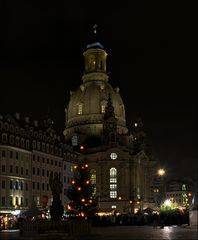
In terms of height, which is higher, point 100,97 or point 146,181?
point 100,97

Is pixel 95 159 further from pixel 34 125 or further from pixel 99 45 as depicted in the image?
pixel 99 45

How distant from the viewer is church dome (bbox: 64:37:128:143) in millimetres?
167500

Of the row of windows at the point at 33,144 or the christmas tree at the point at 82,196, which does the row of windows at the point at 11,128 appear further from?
the christmas tree at the point at 82,196

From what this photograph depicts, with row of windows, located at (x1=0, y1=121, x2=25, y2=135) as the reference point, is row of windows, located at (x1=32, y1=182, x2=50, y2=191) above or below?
below

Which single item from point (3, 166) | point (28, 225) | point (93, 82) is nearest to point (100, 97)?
point (93, 82)

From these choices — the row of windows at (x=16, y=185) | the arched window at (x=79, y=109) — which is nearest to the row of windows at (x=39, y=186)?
the row of windows at (x=16, y=185)

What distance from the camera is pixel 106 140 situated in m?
158

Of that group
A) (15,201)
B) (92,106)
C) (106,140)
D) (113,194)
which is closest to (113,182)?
(113,194)

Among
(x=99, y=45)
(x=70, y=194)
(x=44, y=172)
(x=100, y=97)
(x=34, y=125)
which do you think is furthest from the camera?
(x=99, y=45)

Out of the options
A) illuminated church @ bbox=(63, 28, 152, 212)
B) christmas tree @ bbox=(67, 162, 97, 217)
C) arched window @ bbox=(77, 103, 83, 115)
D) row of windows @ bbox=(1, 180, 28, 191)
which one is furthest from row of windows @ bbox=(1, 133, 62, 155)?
arched window @ bbox=(77, 103, 83, 115)

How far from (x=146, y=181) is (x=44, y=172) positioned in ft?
182

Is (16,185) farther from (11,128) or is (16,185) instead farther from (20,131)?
(20,131)

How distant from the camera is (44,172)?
118 metres

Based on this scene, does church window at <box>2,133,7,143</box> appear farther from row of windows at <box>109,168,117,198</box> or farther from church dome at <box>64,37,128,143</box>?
church dome at <box>64,37,128,143</box>
